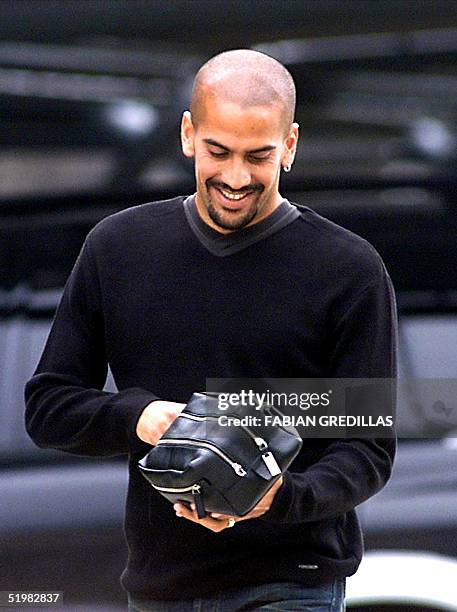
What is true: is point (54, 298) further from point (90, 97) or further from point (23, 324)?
point (90, 97)

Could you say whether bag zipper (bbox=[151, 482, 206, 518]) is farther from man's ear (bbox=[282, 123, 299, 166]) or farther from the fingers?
man's ear (bbox=[282, 123, 299, 166])

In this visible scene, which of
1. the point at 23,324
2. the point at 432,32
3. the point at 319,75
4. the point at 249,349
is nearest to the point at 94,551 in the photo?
the point at 23,324

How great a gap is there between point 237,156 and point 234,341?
29 cm

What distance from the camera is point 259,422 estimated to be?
2.17 meters

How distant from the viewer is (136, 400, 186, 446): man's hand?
2182 millimetres

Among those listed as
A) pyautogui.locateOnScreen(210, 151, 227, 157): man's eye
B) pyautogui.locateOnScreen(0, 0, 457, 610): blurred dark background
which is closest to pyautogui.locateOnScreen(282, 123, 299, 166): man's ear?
pyautogui.locateOnScreen(210, 151, 227, 157): man's eye

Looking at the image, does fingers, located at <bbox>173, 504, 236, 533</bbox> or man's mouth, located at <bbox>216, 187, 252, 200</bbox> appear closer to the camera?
fingers, located at <bbox>173, 504, 236, 533</bbox>

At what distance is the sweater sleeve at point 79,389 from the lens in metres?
2.29

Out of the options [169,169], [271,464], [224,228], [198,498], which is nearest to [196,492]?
[198,498]

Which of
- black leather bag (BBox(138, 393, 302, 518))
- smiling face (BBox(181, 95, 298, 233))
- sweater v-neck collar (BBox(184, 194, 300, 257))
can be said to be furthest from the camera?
sweater v-neck collar (BBox(184, 194, 300, 257))

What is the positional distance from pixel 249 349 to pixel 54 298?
1651 millimetres

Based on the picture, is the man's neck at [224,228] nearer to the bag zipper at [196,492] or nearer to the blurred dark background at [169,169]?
the bag zipper at [196,492]

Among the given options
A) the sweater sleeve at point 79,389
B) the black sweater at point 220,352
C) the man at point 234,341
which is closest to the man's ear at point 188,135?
the man at point 234,341

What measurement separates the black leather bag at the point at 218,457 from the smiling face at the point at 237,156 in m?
0.31
